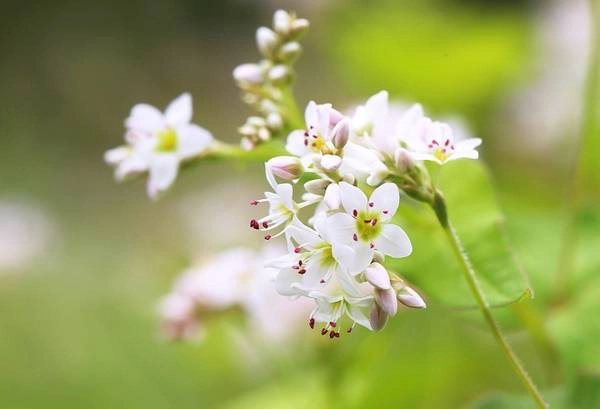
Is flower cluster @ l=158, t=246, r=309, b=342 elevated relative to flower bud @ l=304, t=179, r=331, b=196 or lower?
elevated

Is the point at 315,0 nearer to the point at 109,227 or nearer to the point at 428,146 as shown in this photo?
the point at 109,227

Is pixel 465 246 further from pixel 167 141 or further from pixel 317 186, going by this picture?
pixel 167 141

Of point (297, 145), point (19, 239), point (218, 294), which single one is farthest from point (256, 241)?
point (297, 145)

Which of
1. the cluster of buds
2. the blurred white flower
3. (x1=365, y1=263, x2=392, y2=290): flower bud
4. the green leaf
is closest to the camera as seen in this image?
(x1=365, y1=263, x2=392, y2=290): flower bud

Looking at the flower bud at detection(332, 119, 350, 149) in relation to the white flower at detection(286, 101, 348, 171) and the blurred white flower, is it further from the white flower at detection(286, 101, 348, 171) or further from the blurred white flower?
the blurred white flower

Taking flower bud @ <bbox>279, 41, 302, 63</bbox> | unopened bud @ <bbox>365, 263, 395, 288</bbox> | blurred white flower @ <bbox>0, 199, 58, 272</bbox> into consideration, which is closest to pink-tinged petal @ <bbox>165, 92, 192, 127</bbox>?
flower bud @ <bbox>279, 41, 302, 63</bbox>
